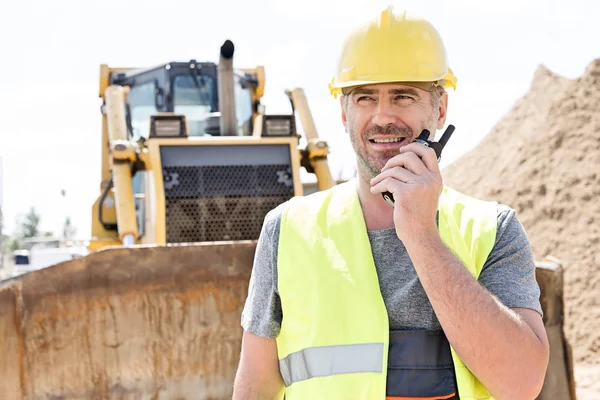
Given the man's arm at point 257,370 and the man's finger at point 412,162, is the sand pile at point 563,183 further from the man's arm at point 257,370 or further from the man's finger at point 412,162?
the man's finger at point 412,162

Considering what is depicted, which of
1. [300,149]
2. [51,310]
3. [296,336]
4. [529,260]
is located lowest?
[51,310]

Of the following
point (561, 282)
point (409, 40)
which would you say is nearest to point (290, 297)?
point (409, 40)

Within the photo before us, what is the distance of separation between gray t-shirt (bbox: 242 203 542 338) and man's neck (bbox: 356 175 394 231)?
32 millimetres

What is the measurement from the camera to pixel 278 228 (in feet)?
6.49

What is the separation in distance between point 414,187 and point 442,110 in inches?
17.0

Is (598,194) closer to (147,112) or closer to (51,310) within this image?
(147,112)

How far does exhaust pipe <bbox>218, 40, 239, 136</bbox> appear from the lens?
678 centimetres

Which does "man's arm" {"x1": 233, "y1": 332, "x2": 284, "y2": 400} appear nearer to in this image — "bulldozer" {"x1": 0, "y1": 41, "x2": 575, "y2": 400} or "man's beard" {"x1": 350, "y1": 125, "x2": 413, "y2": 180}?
"man's beard" {"x1": 350, "y1": 125, "x2": 413, "y2": 180}

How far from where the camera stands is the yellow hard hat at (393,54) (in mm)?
1884

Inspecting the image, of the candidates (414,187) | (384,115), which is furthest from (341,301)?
(384,115)

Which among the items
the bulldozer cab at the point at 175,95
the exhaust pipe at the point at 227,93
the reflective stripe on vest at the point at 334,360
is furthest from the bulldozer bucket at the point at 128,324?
the bulldozer cab at the point at 175,95

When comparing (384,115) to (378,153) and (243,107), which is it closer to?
(378,153)

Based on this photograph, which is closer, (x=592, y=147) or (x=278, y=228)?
(x=278, y=228)

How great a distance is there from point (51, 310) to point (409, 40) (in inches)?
110
